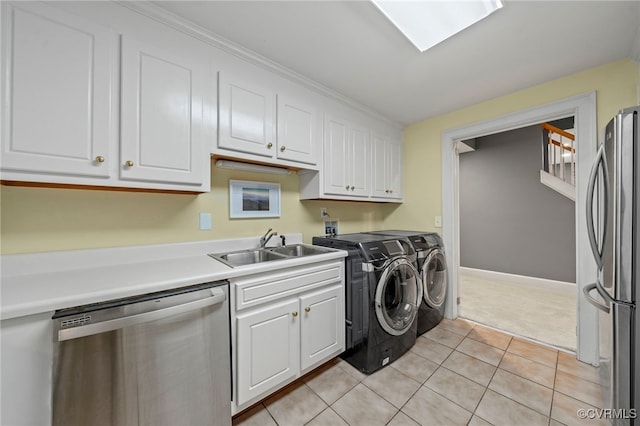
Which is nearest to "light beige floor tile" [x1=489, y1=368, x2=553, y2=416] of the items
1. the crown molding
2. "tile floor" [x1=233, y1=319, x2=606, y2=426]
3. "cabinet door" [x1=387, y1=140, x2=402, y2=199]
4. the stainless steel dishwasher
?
"tile floor" [x1=233, y1=319, x2=606, y2=426]

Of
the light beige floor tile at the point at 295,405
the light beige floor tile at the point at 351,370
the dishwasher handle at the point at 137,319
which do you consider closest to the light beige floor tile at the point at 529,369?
the light beige floor tile at the point at 351,370

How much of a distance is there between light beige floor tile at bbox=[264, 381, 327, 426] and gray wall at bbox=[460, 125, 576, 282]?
Answer: 4028 mm

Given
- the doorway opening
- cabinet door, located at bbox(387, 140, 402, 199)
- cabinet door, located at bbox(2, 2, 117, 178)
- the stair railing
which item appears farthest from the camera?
the stair railing

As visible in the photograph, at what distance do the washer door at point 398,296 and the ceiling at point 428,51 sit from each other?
62.8 inches

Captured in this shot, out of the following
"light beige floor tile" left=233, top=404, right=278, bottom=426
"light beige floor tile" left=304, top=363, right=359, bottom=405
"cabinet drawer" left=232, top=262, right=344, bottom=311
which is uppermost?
"cabinet drawer" left=232, top=262, right=344, bottom=311

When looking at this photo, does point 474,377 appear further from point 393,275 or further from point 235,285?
point 235,285

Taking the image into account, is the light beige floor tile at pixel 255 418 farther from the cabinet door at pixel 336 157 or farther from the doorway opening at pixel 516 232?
the doorway opening at pixel 516 232

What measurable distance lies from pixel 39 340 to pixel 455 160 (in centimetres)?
341

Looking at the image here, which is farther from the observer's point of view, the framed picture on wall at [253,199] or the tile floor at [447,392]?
the framed picture on wall at [253,199]

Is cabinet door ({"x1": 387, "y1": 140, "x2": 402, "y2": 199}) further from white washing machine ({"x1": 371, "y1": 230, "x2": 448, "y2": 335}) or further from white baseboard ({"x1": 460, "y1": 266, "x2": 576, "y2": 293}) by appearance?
white baseboard ({"x1": 460, "y1": 266, "x2": 576, "y2": 293})

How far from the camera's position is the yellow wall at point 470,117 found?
1.80 m

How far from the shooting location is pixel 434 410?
1.47m

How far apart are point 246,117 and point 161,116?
1.71 feet

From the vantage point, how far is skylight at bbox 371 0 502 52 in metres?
1.29
